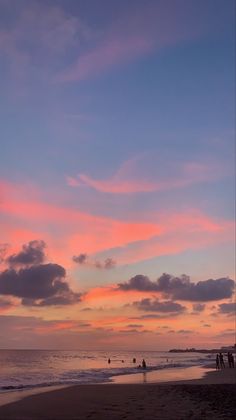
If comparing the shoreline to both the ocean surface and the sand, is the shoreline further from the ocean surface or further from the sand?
the sand

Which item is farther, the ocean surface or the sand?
the ocean surface

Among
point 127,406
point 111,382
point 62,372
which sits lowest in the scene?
point 62,372

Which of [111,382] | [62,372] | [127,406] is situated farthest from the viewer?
[62,372]

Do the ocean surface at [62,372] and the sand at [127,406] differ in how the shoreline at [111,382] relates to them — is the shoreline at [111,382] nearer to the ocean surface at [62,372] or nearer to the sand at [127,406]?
the ocean surface at [62,372]

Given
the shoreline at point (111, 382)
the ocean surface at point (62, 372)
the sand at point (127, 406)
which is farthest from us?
the ocean surface at point (62, 372)

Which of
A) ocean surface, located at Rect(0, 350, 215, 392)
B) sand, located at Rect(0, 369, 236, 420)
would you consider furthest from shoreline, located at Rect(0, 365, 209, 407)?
sand, located at Rect(0, 369, 236, 420)

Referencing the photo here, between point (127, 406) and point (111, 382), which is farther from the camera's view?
point (111, 382)

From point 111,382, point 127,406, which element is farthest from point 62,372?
point 127,406

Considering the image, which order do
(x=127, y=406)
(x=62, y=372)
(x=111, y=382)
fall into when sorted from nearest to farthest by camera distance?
(x=127, y=406)
(x=111, y=382)
(x=62, y=372)

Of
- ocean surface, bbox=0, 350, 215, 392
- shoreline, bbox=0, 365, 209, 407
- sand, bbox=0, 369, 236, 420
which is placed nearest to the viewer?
sand, bbox=0, 369, 236, 420

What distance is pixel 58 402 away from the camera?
92.2 ft

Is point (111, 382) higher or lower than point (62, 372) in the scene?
higher

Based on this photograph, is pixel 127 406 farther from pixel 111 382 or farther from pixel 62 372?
pixel 62 372

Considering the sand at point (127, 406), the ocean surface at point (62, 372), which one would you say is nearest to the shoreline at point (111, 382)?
the ocean surface at point (62, 372)
